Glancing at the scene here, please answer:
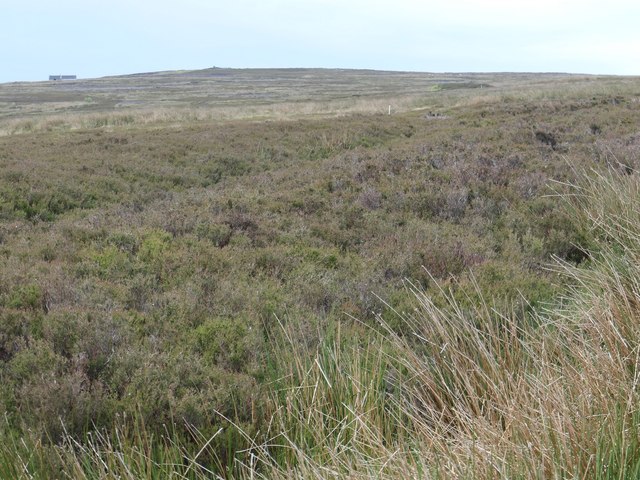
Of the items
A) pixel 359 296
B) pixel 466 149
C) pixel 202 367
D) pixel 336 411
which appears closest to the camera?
pixel 336 411

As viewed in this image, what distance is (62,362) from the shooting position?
414 centimetres

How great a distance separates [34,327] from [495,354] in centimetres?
333

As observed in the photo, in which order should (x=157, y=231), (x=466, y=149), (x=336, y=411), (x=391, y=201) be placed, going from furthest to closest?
(x=466, y=149) < (x=391, y=201) < (x=157, y=231) < (x=336, y=411)

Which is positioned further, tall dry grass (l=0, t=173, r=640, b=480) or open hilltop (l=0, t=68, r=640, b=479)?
open hilltop (l=0, t=68, r=640, b=479)

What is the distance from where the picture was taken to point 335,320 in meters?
5.25

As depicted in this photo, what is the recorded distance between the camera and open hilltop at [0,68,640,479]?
9.29ft

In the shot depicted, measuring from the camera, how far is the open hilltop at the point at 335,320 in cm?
283

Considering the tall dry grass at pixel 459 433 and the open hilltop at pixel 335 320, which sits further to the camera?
the open hilltop at pixel 335 320

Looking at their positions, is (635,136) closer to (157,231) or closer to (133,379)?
(157,231)

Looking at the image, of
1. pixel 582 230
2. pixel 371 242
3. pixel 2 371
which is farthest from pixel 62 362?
pixel 582 230

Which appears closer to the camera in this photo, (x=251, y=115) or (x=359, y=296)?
(x=359, y=296)

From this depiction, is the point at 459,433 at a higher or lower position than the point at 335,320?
higher

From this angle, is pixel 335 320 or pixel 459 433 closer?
pixel 459 433

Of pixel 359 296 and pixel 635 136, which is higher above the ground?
pixel 635 136
